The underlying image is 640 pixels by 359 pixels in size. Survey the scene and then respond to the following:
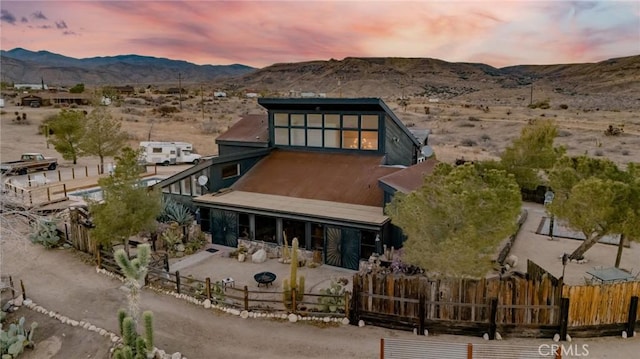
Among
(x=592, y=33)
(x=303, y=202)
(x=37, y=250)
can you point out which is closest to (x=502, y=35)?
(x=592, y=33)

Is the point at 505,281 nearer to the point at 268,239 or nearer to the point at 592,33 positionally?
the point at 268,239

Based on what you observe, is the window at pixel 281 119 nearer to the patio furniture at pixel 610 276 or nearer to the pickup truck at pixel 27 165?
the patio furniture at pixel 610 276

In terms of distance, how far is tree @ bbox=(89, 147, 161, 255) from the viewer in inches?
634

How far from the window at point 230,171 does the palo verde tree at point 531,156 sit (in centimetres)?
1477

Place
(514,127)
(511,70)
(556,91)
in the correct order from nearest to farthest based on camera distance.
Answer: (514,127)
(556,91)
(511,70)

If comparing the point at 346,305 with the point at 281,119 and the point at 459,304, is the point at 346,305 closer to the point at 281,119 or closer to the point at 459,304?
the point at 459,304

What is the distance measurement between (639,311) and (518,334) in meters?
3.29

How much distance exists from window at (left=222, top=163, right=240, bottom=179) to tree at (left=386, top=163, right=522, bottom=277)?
11.7 metres

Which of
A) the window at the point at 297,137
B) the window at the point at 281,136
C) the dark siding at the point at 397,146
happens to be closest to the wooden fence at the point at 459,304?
the dark siding at the point at 397,146

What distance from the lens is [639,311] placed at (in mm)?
11445

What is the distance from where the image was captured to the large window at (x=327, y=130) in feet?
70.9

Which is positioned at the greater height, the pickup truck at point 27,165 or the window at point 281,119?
the window at point 281,119

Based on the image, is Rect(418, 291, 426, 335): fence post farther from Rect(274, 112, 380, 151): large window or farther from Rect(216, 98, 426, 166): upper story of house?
Rect(274, 112, 380, 151): large window

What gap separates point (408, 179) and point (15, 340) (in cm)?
1401
